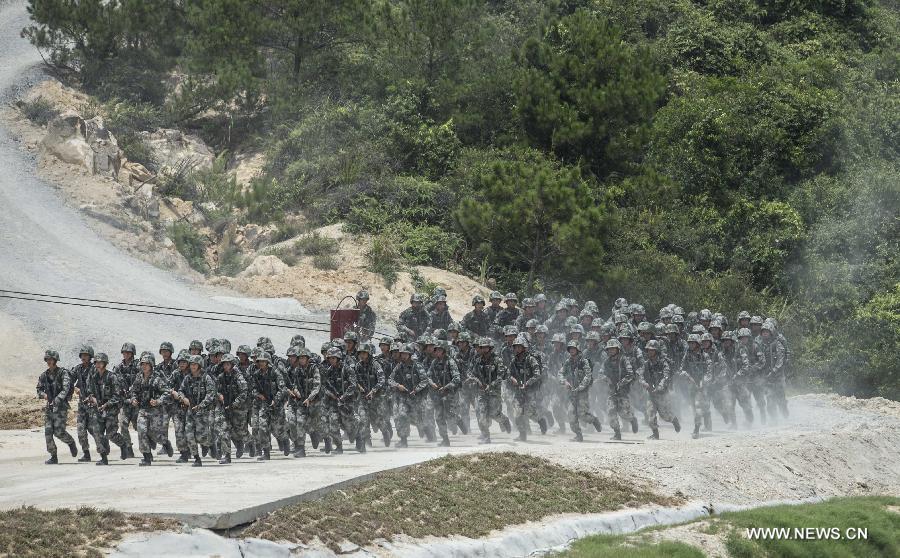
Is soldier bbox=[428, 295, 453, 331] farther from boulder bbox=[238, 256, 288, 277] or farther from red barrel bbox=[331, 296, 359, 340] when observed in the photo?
boulder bbox=[238, 256, 288, 277]

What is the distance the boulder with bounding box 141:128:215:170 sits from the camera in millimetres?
44719

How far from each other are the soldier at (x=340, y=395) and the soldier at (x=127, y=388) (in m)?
3.07

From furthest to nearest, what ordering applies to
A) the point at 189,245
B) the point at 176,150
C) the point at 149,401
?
the point at 176,150, the point at 189,245, the point at 149,401

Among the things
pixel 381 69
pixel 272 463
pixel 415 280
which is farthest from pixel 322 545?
pixel 381 69

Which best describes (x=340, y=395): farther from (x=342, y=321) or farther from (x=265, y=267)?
(x=265, y=267)

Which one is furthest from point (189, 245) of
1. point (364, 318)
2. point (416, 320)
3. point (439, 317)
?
point (439, 317)

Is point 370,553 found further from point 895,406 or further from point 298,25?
point 298,25

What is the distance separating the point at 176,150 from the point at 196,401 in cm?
2565

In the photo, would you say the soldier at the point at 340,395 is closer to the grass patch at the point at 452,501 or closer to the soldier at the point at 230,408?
the soldier at the point at 230,408

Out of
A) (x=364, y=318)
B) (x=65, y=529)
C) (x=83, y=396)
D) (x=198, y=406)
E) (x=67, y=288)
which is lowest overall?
(x=65, y=529)

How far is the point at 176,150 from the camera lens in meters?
45.3

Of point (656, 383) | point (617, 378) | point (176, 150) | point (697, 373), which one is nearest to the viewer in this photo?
point (617, 378)

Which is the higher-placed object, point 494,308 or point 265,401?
point 494,308

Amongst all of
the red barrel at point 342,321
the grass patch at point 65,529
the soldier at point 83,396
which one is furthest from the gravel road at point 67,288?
the grass patch at point 65,529
